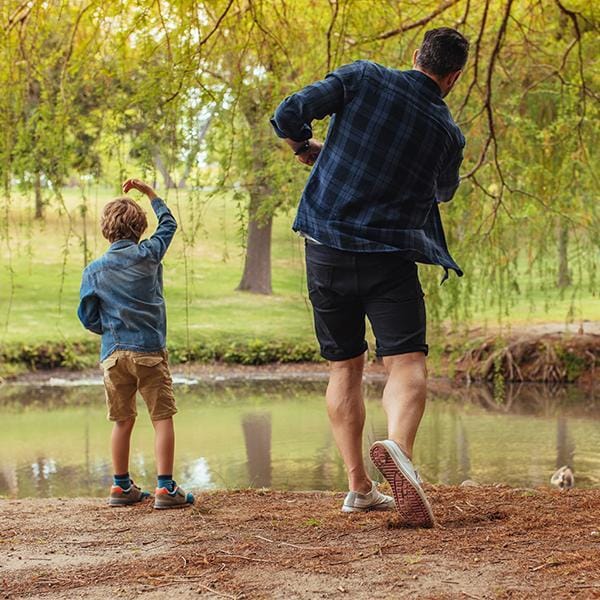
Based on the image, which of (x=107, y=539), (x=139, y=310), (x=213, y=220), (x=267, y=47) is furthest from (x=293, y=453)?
(x=213, y=220)

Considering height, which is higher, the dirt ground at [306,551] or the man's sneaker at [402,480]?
the man's sneaker at [402,480]

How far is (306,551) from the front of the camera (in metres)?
3.11

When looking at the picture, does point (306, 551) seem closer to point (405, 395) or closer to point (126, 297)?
point (405, 395)

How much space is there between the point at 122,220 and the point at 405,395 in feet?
4.75

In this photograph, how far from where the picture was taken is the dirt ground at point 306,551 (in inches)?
106

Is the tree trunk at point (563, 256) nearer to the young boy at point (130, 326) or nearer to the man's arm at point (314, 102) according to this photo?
the young boy at point (130, 326)

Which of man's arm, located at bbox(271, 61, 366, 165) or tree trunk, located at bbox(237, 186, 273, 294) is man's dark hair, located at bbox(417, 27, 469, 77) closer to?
man's arm, located at bbox(271, 61, 366, 165)

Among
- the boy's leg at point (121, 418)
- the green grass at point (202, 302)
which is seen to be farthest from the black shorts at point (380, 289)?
the green grass at point (202, 302)

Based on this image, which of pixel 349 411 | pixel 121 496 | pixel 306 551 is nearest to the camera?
pixel 306 551

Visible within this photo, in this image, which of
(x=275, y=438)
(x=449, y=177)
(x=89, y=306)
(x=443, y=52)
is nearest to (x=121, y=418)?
(x=89, y=306)

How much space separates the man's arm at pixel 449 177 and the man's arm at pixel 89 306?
142cm

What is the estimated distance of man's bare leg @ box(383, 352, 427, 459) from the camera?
340 cm

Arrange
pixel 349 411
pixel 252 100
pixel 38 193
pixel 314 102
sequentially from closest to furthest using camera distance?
pixel 314 102 < pixel 349 411 < pixel 38 193 < pixel 252 100

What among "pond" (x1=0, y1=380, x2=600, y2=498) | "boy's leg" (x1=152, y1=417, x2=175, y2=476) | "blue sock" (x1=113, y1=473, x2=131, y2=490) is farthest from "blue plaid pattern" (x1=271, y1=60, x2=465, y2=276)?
"pond" (x1=0, y1=380, x2=600, y2=498)
